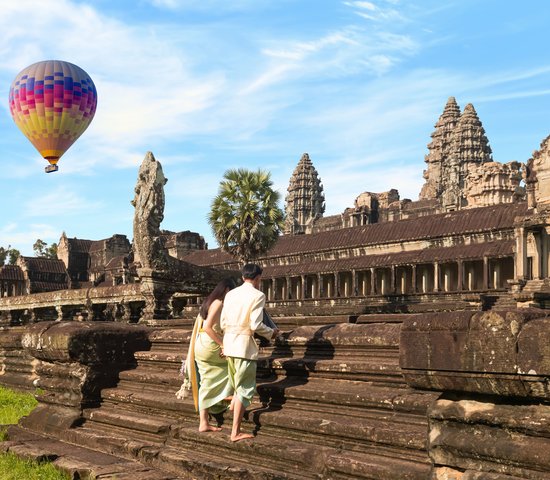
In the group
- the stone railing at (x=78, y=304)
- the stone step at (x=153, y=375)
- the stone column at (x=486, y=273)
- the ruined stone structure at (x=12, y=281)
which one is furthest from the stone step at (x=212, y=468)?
the ruined stone structure at (x=12, y=281)

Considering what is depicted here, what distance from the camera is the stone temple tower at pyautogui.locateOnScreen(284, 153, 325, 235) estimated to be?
9000 cm

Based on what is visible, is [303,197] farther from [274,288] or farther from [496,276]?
[496,276]

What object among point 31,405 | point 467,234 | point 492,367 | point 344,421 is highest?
point 467,234

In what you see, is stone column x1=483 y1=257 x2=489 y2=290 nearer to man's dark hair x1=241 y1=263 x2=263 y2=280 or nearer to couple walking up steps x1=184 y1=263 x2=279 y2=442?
couple walking up steps x1=184 y1=263 x2=279 y2=442

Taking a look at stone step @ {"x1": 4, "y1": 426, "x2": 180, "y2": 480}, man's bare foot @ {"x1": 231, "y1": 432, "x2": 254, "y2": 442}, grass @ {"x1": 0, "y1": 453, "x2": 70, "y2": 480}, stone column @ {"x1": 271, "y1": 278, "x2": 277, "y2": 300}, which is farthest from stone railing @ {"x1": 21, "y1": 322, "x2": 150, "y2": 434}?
stone column @ {"x1": 271, "y1": 278, "x2": 277, "y2": 300}

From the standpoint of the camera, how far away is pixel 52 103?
87.4ft

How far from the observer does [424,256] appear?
4341 centimetres

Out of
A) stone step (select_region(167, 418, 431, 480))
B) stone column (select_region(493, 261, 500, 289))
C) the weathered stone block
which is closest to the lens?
the weathered stone block

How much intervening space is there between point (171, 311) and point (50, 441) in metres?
8.26

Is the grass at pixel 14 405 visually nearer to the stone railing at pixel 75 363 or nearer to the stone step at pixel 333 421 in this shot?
the stone railing at pixel 75 363

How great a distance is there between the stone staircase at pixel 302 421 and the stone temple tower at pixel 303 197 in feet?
264

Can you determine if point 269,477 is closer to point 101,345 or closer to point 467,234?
point 101,345

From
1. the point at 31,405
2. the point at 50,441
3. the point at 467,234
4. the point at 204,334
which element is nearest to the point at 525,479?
the point at 204,334

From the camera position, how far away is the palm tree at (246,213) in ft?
105
